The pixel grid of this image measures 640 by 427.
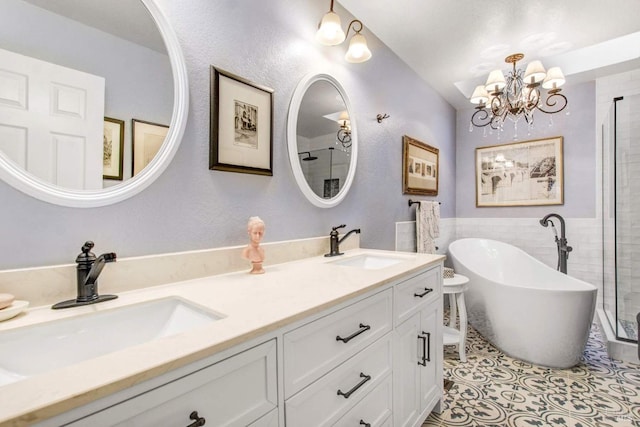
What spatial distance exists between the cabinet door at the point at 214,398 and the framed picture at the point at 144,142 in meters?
0.76

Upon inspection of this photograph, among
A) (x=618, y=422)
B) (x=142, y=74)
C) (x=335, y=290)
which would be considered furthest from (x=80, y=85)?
(x=618, y=422)

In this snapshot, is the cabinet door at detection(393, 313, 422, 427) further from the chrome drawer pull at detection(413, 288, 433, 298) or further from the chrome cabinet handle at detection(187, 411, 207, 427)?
the chrome cabinet handle at detection(187, 411, 207, 427)

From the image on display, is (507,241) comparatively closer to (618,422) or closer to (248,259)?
(618,422)

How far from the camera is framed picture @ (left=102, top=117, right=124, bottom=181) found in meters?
0.95

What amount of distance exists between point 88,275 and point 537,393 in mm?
2399

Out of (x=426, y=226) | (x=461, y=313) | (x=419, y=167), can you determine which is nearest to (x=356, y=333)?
(x=461, y=313)

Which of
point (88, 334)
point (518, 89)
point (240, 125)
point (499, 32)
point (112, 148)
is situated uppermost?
point (499, 32)

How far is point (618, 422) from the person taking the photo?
1.55m

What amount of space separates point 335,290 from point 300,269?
402 millimetres

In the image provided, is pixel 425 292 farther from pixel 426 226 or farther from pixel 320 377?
pixel 426 226

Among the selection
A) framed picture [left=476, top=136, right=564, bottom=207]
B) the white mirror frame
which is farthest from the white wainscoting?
the white mirror frame

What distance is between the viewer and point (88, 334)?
74cm

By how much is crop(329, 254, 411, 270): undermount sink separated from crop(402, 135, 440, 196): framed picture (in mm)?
1011

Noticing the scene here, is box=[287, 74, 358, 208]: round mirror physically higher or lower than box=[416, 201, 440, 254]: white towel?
higher
